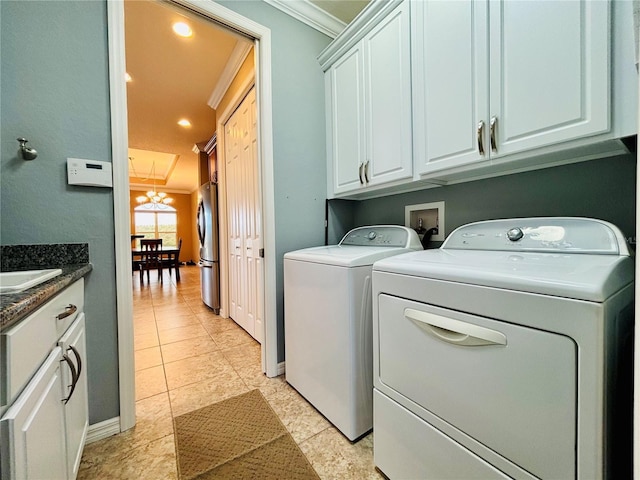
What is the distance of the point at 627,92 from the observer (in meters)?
0.83

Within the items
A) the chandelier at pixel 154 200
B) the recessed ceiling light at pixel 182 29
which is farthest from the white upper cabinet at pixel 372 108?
the chandelier at pixel 154 200

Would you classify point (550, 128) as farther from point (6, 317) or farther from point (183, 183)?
point (183, 183)

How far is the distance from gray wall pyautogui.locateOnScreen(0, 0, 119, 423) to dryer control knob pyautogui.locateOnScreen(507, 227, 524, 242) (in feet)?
6.19

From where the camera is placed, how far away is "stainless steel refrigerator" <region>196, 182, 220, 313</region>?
3364 millimetres

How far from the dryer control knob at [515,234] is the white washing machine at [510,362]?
0.27 ft

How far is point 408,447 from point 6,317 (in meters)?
1.19

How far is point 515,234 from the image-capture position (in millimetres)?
1170

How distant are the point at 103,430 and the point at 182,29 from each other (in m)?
2.76

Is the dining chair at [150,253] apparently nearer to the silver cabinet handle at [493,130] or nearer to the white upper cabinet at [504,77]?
the white upper cabinet at [504,77]

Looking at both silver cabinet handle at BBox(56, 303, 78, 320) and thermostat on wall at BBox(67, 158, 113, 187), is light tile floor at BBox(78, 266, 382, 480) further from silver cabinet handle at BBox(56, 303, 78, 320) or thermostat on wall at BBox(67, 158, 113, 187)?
thermostat on wall at BBox(67, 158, 113, 187)

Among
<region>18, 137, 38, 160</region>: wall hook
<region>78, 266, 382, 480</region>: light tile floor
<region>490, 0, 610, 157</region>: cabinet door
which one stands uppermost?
<region>490, 0, 610, 157</region>: cabinet door

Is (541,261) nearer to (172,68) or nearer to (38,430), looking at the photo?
(38,430)

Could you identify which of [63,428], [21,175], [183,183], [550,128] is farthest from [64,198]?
[183,183]

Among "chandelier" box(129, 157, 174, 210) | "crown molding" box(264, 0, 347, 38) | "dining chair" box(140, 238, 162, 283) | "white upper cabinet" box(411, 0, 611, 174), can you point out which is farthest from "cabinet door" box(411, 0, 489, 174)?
"chandelier" box(129, 157, 174, 210)
